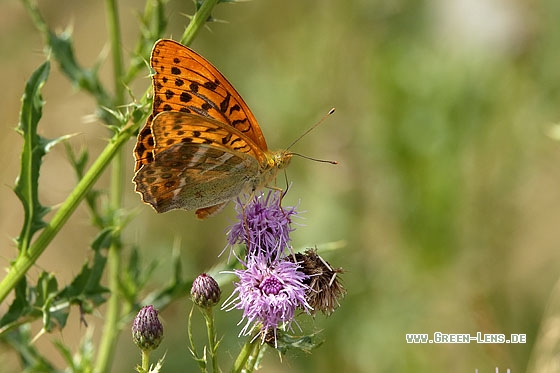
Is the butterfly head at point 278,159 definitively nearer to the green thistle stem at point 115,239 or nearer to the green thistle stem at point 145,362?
the green thistle stem at point 115,239

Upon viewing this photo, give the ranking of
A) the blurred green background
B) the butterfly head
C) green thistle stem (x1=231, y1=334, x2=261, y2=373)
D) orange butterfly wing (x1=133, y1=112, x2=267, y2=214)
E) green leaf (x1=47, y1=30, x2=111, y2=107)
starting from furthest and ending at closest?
the blurred green background < green leaf (x1=47, y1=30, x2=111, y2=107) < the butterfly head < orange butterfly wing (x1=133, y1=112, x2=267, y2=214) < green thistle stem (x1=231, y1=334, x2=261, y2=373)

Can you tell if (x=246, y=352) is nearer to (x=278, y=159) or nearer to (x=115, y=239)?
(x=278, y=159)

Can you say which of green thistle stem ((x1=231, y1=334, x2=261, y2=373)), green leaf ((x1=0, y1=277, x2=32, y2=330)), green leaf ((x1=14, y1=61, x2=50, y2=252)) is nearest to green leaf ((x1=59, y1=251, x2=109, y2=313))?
green leaf ((x1=0, y1=277, x2=32, y2=330))

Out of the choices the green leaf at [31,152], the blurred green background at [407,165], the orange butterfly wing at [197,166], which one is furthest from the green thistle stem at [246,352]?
the blurred green background at [407,165]

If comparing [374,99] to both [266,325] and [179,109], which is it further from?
[266,325]

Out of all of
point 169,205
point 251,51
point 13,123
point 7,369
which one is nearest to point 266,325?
point 169,205

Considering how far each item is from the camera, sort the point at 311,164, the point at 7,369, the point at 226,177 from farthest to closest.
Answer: the point at 311,164, the point at 7,369, the point at 226,177

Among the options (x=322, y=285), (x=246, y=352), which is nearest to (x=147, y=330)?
(x=246, y=352)

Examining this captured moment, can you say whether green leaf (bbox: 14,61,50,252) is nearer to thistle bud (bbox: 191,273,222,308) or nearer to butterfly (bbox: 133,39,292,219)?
butterfly (bbox: 133,39,292,219)
